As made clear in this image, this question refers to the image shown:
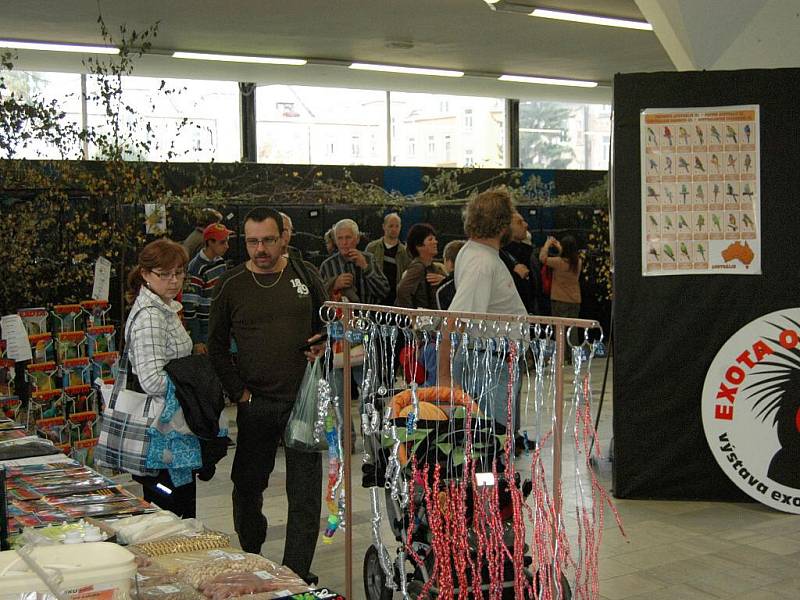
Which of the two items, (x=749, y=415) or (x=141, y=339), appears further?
(x=749, y=415)

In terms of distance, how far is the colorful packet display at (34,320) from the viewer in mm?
6766

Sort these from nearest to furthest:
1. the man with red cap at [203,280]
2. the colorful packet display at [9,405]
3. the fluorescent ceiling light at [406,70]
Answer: the colorful packet display at [9,405] < the man with red cap at [203,280] < the fluorescent ceiling light at [406,70]

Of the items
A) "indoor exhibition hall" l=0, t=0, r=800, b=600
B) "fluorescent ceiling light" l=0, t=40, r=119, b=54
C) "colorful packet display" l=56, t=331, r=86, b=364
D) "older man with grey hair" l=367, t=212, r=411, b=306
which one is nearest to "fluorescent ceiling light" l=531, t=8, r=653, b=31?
"indoor exhibition hall" l=0, t=0, r=800, b=600

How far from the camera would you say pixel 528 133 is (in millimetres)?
16453

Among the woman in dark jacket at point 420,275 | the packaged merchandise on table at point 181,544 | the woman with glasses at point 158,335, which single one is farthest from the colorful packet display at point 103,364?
the packaged merchandise on table at point 181,544

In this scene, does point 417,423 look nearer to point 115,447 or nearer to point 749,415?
point 115,447

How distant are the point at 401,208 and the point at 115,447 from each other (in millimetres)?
8608

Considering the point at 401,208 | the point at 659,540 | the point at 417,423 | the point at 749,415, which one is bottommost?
the point at 659,540

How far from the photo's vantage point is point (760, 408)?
5.47 meters

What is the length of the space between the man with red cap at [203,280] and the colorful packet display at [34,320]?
1.69 m

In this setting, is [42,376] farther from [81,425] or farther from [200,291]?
[200,291]

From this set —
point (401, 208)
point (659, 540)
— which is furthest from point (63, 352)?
point (401, 208)

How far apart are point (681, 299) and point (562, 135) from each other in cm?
1159

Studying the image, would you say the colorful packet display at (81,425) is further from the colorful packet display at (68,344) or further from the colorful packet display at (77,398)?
the colorful packet display at (68,344)
